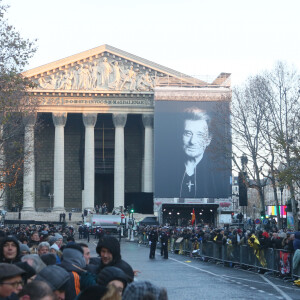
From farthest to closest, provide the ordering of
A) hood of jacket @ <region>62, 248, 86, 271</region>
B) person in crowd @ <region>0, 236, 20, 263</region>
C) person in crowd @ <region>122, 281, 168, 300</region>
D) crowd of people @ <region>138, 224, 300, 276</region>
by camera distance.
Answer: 1. crowd of people @ <region>138, 224, 300, 276</region>
2. person in crowd @ <region>0, 236, 20, 263</region>
3. hood of jacket @ <region>62, 248, 86, 271</region>
4. person in crowd @ <region>122, 281, 168, 300</region>

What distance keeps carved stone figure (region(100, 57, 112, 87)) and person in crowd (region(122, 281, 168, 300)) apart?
69.4 m

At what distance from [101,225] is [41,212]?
11.4 m

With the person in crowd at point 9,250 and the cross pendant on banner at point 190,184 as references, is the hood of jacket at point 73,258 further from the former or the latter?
the cross pendant on banner at point 190,184

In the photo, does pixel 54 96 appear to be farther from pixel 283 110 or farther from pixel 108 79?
pixel 283 110

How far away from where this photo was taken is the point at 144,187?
75938mm

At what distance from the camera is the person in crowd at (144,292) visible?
4953mm

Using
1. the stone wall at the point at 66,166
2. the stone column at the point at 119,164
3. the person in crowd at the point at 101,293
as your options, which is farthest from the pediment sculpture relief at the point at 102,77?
the person in crowd at the point at 101,293

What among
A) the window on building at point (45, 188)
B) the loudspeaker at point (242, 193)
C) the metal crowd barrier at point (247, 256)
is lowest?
the metal crowd barrier at point (247, 256)

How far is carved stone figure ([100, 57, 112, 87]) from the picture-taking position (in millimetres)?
74000

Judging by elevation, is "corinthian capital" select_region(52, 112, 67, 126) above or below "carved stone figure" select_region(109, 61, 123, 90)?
below

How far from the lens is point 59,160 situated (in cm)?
7506

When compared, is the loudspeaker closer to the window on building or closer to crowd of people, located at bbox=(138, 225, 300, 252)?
crowd of people, located at bbox=(138, 225, 300, 252)

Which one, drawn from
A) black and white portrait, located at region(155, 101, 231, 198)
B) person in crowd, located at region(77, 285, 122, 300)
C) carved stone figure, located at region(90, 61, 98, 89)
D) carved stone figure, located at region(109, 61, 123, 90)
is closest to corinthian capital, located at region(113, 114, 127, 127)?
carved stone figure, located at region(109, 61, 123, 90)

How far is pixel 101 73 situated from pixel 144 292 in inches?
2748
